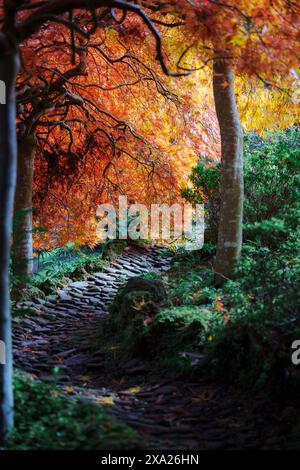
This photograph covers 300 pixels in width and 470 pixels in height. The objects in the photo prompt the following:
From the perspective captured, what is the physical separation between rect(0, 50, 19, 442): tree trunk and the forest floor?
56cm

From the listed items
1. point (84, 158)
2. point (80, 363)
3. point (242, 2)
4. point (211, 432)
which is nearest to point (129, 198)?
point (84, 158)

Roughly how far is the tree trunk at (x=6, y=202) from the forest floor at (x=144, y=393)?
1.84ft

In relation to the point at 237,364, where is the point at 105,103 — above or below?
above

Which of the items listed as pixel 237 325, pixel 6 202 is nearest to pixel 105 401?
pixel 237 325

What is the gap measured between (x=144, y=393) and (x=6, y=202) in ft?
6.66

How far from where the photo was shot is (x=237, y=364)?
434 centimetres

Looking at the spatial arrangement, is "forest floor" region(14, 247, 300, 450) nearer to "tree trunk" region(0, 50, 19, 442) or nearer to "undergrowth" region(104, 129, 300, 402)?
"undergrowth" region(104, 129, 300, 402)

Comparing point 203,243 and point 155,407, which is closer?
point 155,407

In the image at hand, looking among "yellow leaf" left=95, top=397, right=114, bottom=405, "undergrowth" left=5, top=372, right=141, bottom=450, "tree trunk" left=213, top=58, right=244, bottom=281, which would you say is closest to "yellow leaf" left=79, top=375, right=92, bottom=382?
"yellow leaf" left=95, top=397, right=114, bottom=405

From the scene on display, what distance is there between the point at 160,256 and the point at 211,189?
3028 millimetres

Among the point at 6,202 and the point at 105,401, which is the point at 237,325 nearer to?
the point at 105,401

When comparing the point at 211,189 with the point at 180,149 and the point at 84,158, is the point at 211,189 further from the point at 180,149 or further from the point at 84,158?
the point at 84,158
